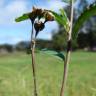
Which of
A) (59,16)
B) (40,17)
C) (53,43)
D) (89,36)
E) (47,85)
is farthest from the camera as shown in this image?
(89,36)

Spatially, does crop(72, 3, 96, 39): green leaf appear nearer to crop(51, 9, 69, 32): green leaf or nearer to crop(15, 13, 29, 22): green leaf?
crop(51, 9, 69, 32): green leaf

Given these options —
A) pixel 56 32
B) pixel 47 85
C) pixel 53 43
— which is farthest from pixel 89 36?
pixel 47 85

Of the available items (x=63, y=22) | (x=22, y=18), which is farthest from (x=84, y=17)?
(x=22, y=18)

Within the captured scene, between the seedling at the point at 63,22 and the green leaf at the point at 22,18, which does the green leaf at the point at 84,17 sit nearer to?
the seedling at the point at 63,22

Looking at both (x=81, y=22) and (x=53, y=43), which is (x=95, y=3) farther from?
(x=53, y=43)

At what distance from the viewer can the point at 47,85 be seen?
381 centimetres

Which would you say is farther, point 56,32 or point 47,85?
Answer: point 56,32

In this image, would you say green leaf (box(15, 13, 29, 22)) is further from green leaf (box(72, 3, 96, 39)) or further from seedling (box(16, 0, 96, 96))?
green leaf (box(72, 3, 96, 39))

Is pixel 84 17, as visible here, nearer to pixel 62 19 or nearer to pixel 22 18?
pixel 62 19

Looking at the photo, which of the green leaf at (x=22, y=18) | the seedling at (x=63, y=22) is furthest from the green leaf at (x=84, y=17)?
the green leaf at (x=22, y=18)

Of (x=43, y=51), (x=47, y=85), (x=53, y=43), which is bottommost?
(x=53, y=43)

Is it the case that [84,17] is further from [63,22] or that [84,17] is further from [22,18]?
[22,18]

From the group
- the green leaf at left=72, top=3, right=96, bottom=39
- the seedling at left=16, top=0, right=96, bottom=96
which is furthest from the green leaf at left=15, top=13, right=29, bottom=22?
the green leaf at left=72, top=3, right=96, bottom=39

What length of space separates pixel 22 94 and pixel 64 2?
2074mm
